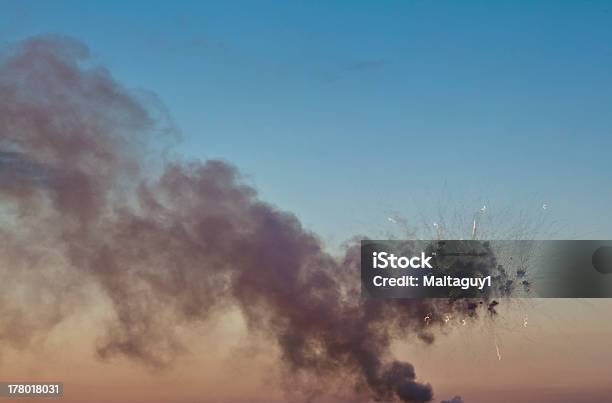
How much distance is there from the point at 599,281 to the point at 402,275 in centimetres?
1608

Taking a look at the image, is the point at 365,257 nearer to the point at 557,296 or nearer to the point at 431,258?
the point at 431,258

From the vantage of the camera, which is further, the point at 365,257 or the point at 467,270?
the point at 467,270

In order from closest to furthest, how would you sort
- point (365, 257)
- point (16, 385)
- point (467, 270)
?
point (16, 385), point (365, 257), point (467, 270)

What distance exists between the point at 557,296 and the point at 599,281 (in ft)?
11.7

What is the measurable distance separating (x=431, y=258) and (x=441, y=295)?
4.14m

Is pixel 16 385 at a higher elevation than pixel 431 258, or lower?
lower

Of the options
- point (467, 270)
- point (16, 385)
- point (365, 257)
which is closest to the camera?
point (16, 385)

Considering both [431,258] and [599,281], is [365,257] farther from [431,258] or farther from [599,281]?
[599,281]

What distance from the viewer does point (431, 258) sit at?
251 feet

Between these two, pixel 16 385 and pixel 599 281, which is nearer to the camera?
pixel 16 385

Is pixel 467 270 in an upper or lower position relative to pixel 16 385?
upper

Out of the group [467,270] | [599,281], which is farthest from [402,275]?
[599,281]

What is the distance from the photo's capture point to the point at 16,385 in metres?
69.9

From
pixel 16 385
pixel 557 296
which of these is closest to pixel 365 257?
pixel 557 296
